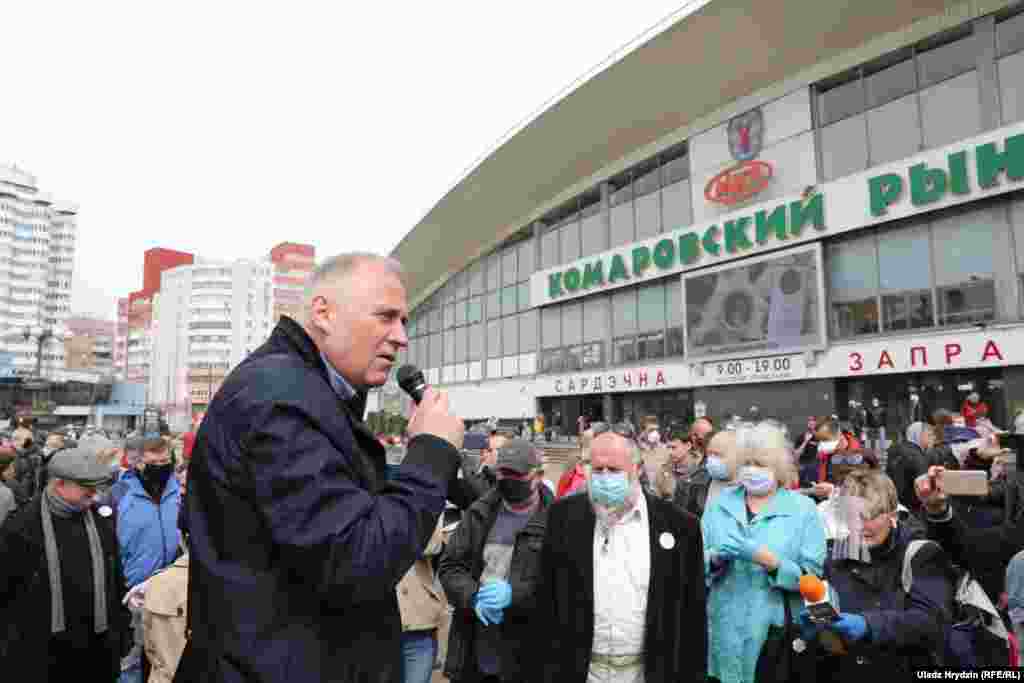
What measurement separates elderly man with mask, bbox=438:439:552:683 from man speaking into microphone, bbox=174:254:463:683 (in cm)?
222

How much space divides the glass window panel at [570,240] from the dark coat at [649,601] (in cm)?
2691

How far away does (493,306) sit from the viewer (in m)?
34.8

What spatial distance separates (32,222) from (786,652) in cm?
12804

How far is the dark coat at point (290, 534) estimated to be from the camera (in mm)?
1243

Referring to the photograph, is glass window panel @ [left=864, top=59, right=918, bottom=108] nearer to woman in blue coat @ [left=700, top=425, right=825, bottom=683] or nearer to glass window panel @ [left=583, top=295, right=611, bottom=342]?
glass window panel @ [left=583, top=295, right=611, bottom=342]

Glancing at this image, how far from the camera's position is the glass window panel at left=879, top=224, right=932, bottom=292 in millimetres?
17703

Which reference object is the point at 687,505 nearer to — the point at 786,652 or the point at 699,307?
the point at 786,652

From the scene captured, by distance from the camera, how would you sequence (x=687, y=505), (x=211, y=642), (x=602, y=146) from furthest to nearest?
(x=602, y=146) < (x=687, y=505) < (x=211, y=642)

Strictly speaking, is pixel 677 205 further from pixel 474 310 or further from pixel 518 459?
pixel 518 459

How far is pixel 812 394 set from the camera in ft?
65.0

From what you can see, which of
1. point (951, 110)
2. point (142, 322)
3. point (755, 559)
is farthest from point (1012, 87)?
point (142, 322)

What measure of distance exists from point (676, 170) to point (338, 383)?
25.6 metres

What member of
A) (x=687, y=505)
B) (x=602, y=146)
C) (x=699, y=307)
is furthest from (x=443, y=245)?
(x=687, y=505)

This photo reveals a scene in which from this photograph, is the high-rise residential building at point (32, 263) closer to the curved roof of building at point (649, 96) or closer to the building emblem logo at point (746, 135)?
the curved roof of building at point (649, 96)
